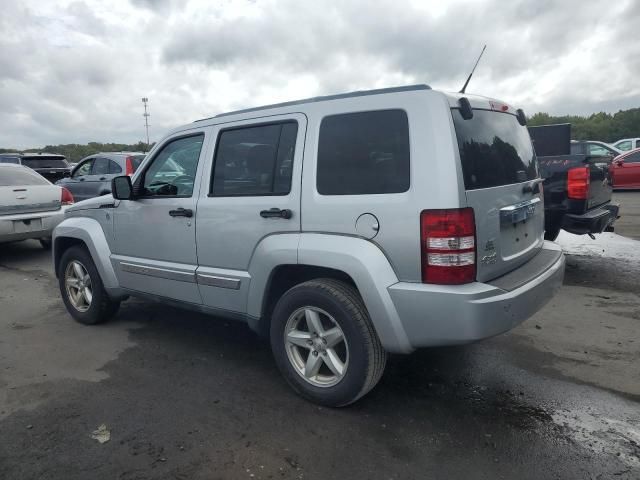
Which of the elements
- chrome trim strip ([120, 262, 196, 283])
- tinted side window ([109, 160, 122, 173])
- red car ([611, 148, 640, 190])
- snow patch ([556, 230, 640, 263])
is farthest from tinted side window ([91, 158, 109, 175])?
red car ([611, 148, 640, 190])

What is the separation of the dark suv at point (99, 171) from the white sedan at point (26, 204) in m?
2.26

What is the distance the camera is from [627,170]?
47.9 feet

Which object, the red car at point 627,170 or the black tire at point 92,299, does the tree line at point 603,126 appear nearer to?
the red car at point 627,170

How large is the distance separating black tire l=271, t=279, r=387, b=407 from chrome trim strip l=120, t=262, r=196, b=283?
98cm

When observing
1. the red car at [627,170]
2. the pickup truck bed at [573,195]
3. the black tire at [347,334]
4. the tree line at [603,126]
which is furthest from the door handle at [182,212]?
the tree line at [603,126]

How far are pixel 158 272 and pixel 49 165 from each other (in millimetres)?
15160

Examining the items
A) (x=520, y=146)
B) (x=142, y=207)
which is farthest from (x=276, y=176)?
(x=520, y=146)

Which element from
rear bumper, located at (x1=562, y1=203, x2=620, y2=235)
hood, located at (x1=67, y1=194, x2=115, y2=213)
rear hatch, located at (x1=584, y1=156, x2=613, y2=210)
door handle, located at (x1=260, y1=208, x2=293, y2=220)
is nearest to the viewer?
door handle, located at (x1=260, y1=208, x2=293, y2=220)

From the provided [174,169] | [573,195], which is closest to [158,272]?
[174,169]

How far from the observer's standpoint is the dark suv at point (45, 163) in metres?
16.4

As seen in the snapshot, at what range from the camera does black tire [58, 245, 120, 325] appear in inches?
188

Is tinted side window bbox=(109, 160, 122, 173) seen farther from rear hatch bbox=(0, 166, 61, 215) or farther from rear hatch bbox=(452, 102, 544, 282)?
rear hatch bbox=(452, 102, 544, 282)

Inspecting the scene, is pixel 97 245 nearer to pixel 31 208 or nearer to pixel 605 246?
pixel 31 208

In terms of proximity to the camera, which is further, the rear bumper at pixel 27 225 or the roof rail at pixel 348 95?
the rear bumper at pixel 27 225
